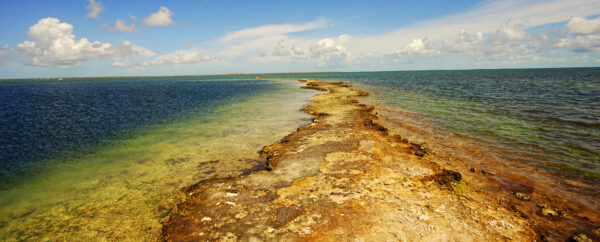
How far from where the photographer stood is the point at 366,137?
1384cm

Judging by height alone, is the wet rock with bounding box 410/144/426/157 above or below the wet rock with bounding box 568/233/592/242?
above

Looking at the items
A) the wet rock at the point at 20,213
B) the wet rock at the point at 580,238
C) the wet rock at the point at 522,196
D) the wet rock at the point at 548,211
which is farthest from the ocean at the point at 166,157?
the wet rock at the point at 580,238

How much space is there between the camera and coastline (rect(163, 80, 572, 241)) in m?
5.97

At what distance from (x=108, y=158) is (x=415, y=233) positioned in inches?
588

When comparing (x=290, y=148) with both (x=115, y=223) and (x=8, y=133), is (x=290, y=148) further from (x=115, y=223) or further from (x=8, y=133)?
(x=8, y=133)

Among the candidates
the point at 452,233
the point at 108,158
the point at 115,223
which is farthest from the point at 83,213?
the point at 452,233

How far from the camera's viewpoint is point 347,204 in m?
7.07

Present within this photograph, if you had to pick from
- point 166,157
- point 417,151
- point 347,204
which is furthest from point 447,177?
point 166,157

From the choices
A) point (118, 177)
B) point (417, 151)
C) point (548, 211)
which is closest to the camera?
point (548, 211)

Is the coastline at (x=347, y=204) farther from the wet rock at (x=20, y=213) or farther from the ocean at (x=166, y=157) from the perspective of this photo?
the wet rock at (x=20, y=213)

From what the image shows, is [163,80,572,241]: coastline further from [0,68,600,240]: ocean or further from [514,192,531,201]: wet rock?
[0,68,600,240]: ocean

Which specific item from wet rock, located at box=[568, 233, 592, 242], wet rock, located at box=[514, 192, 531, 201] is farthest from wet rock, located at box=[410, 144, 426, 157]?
wet rock, located at box=[568, 233, 592, 242]

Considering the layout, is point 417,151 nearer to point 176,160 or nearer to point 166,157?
point 176,160

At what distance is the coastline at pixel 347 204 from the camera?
5969 mm
